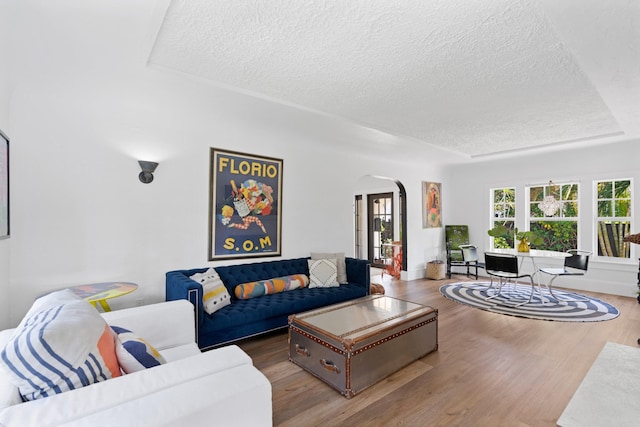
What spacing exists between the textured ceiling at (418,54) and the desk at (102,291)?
192 cm

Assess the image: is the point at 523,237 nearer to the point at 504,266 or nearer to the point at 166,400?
the point at 504,266

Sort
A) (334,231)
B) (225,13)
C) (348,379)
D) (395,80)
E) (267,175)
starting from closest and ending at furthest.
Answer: (225,13) < (348,379) < (395,80) < (267,175) < (334,231)

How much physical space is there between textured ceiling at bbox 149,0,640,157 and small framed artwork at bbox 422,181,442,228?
11.0 feet

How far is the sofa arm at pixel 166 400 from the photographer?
961mm

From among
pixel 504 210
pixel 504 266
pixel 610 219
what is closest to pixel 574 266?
pixel 504 266

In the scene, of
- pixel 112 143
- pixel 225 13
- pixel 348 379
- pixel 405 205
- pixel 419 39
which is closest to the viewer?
pixel 225 13

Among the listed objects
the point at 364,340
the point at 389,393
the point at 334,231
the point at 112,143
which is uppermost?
the point at 112,143

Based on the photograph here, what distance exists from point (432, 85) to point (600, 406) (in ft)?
9.25

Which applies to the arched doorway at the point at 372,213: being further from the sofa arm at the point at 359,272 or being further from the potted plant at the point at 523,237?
the sofa arm at the point at 359,272

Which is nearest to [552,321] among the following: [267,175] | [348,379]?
[348,379]

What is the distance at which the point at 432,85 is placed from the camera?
9.13ft

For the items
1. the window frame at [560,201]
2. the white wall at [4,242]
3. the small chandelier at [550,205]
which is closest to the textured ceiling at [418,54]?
the white wall at [4,242]

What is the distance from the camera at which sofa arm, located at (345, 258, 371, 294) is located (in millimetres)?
4262

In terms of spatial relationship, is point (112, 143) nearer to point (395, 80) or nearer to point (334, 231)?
point (395, 80)
